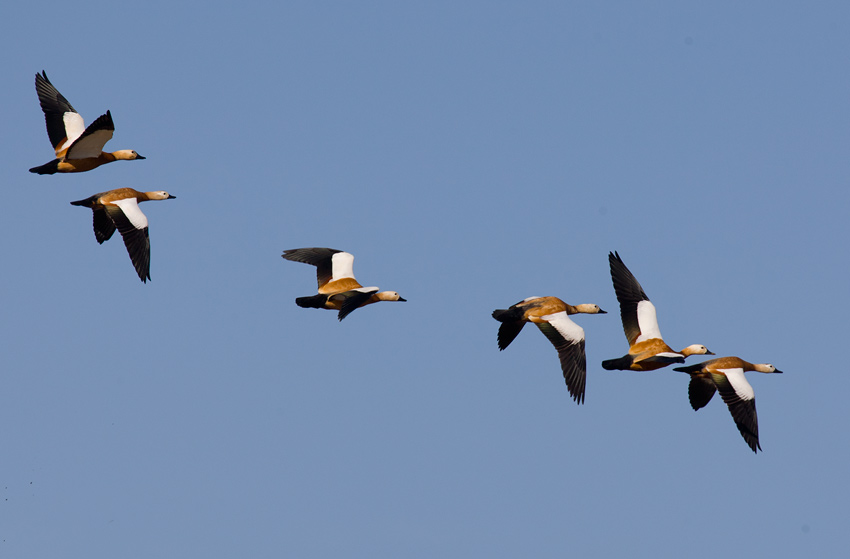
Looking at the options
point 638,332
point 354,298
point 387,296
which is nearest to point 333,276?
point 387,296

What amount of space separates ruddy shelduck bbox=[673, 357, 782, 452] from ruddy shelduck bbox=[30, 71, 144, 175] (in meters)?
15.7

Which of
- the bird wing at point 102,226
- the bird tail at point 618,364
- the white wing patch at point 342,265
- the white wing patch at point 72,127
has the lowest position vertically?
the bird tail at point 618,364

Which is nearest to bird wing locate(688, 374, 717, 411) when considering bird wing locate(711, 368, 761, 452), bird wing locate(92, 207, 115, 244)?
bird wing locate(711, 368, 761, 452)

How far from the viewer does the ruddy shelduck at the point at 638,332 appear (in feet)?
103

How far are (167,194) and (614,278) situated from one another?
41.4 feet

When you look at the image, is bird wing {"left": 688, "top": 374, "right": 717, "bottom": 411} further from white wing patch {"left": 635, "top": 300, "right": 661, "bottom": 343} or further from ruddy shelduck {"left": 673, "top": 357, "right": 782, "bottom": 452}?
white wing patch {"left": 635, "top": 300, "right": 661, "bottom": 343}

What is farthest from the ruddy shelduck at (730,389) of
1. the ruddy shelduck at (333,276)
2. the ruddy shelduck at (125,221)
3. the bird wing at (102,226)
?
the bird wing at (102,226)

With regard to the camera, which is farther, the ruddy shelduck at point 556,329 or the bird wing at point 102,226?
the bird wing at point 102,226

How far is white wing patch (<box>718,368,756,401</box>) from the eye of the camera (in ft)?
99.7

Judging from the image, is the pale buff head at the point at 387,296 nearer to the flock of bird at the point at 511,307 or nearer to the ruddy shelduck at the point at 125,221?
the flock of bird at the point at 511,307

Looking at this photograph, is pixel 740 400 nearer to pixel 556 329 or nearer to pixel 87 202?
pixel 556 329

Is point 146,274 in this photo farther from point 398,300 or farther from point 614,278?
point 614,278

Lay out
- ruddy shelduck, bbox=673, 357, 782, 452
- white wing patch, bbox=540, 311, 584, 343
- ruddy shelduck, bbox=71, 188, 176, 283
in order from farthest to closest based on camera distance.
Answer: white wing patch, bbox=540, 311, 584, 343
ruddy shelduck, bbox=673, 357, 782, 452
ruddy shelduck, bbox=71, 188, 176, 283

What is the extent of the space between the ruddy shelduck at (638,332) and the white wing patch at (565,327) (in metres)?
1.22
